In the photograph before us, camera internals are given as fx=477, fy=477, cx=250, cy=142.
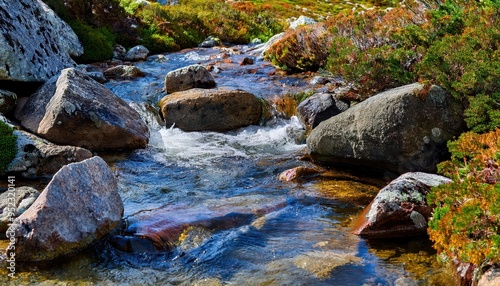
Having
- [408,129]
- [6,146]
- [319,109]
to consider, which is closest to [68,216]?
[6,146]

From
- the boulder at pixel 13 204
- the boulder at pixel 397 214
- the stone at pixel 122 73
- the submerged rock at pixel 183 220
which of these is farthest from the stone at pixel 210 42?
the boulder at pixel 397 214

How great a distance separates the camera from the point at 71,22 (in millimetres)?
22672

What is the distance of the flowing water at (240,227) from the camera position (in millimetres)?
6098

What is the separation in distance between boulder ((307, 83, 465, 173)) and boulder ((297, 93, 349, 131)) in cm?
260

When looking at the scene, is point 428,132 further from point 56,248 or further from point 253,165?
point 56,248

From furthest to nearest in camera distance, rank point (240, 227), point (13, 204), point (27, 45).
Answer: point (27, 45)
point (240, 227)
point (13, 204)

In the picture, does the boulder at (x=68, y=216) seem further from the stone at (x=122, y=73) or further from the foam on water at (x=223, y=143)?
the stone at (x=122, y=73)

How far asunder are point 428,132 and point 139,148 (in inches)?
276

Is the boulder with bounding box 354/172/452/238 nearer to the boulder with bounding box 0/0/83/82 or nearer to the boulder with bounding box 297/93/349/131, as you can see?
the boulder with bounding box 297/93/349/131

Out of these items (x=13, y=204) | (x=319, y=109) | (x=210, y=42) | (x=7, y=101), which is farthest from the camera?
(x=210, y=42)

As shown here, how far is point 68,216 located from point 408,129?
647 centimetres

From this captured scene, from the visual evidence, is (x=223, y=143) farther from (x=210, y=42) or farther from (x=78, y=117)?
(x=210, y=42)

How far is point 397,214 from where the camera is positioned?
724cm

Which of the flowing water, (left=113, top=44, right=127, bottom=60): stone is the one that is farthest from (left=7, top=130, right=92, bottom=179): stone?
(left=113, top=44, right=127, bottom=60): stone
